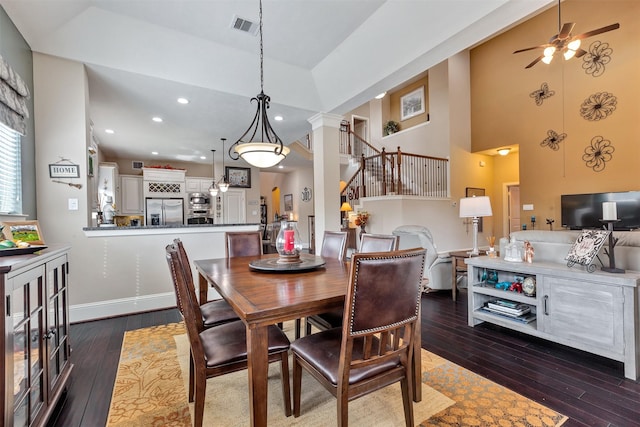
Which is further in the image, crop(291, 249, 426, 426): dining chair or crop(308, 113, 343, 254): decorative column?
crop(308, 113, 343, 254): decorative column

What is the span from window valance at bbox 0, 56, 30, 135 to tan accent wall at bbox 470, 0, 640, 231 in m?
8.72

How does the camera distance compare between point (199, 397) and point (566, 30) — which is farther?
point (566, 30)

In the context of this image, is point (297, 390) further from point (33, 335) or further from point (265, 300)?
point (33, 335)

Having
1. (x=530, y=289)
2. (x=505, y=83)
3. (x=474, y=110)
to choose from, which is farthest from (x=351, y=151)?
(x=530, y=289)

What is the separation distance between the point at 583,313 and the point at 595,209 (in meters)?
5.03

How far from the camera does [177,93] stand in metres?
3.71

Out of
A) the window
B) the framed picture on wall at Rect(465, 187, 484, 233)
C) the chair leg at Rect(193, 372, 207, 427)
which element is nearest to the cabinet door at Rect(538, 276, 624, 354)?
the chair leg at Rect(193, 372, 207, 427)

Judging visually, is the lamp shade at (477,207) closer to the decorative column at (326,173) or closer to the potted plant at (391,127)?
the decorative column at (326,173)

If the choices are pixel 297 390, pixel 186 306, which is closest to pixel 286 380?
pixel 297 390

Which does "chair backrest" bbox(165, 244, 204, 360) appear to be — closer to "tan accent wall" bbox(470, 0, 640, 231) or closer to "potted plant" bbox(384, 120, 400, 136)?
"tan accent wall" bbox(470, 0, 640, 231)

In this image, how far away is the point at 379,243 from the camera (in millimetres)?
2293

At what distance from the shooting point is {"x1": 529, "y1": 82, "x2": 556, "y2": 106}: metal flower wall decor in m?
6.58

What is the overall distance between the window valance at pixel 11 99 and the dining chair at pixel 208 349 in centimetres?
175

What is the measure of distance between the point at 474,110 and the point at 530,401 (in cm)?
811
